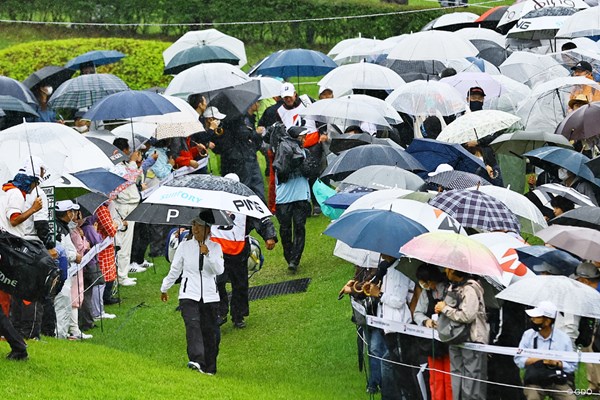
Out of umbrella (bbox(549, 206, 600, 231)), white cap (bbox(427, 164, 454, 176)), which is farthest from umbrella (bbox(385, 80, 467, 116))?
umbrella (bbox(549, 206, 600, 231))

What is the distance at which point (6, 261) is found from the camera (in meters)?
10.8

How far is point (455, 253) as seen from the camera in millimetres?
9984

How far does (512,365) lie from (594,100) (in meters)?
6.94

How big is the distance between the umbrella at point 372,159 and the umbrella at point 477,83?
4087mm

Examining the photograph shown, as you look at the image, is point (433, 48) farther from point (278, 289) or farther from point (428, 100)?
point (278, 289)

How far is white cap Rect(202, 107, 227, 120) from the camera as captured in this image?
1772 cm

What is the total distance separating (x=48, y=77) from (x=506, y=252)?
1189 cm

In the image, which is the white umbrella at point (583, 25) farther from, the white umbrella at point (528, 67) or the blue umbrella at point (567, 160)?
the blue umbrella at point (567, 160)

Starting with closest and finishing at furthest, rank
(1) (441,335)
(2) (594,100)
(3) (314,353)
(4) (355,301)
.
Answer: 1. (1) (441,335)
2. (4) (355,301)
3. (3) (314,353)
4. (2) (594,100)

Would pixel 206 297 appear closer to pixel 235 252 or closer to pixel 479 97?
pixel 235 252

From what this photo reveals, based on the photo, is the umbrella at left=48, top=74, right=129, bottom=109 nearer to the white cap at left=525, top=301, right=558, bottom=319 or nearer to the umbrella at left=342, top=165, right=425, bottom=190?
the umbrella at left=342, top=165, right=425, bottom=190

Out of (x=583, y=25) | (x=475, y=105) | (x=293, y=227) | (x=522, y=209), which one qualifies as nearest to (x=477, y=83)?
(x=475, y=105)

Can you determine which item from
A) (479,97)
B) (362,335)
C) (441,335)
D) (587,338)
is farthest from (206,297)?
(479,97)

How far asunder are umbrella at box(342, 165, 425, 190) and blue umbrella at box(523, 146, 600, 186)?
4.65 ft
